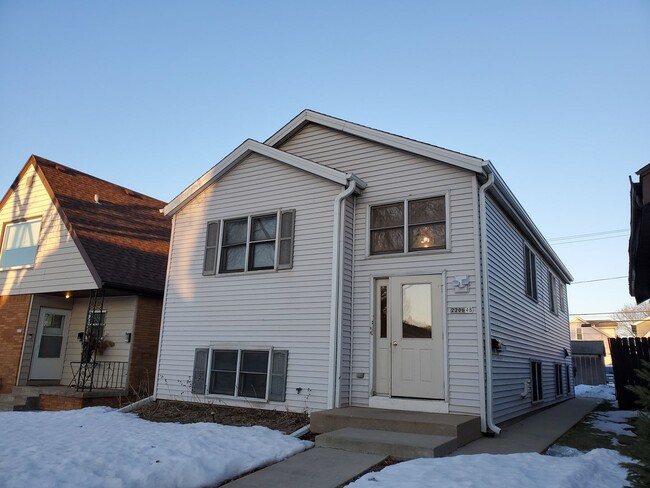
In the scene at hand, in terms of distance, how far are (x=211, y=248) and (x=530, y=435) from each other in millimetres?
7282

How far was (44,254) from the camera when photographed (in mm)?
13961

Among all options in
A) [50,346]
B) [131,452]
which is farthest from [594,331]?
[131,452]

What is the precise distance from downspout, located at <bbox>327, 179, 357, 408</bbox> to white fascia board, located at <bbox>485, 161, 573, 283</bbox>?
2672 millimetres

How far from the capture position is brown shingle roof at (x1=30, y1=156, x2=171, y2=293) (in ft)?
42.6

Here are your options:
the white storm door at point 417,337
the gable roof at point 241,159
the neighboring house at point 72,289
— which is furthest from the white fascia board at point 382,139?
the neighboring house at point 72,289

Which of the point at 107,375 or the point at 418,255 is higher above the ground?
the point at 418,255

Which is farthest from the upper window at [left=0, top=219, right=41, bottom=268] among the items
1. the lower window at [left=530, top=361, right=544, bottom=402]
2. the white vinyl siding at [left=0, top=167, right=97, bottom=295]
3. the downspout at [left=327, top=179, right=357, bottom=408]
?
the lower window at [left=530, top=361, right=544, bottom=402]

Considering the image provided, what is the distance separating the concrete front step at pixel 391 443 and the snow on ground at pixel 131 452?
0.48 metres

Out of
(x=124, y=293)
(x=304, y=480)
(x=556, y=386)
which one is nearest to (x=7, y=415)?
(x=124, y=293)

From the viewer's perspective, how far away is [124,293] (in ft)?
45.0

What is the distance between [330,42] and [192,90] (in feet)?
17.7

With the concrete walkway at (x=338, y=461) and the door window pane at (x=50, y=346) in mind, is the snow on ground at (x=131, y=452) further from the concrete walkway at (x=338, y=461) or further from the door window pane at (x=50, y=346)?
the door window pane at (x=50, y=346)

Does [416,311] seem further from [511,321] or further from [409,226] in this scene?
[511,321]

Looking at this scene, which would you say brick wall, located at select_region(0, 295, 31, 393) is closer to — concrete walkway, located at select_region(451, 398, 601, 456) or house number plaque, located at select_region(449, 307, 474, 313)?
house number plaque, located at select_region(449, 307, 474, 313)
